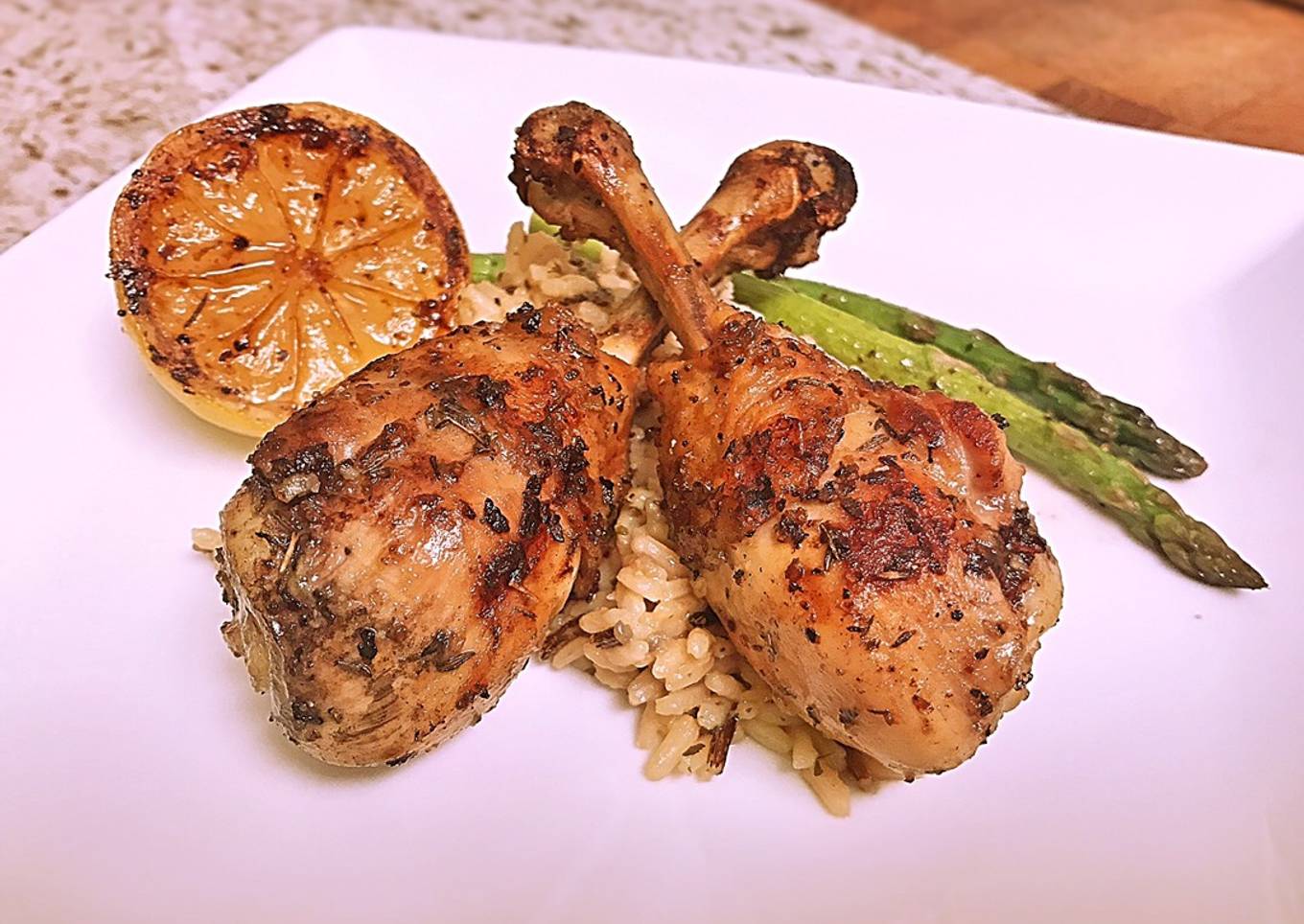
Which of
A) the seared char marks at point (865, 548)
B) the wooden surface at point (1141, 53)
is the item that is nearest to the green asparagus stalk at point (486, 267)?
the seared char marks at point (865, 548)

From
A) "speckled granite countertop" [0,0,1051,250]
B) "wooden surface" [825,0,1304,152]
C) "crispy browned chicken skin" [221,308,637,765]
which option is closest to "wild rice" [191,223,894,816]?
"crispy browned chicken skin" [221,308,637,765]

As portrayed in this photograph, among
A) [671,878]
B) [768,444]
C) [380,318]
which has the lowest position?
[671,878]

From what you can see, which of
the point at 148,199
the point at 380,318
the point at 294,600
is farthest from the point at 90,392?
the point at 294,600

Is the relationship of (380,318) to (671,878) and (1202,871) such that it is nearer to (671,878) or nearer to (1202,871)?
(671,878)

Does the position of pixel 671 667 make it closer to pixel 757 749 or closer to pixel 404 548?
pixel 757 749

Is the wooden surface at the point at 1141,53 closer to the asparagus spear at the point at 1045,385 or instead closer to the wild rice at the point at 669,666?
the asparagus spear at the point at 1045,385

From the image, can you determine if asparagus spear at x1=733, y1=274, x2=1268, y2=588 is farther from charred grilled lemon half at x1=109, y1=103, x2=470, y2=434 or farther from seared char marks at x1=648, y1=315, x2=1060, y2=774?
charred grilled lemon half at x1=109, y1=103, x2=470, y2=434

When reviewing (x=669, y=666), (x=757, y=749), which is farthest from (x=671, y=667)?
Answer: (x=757, y=749)
